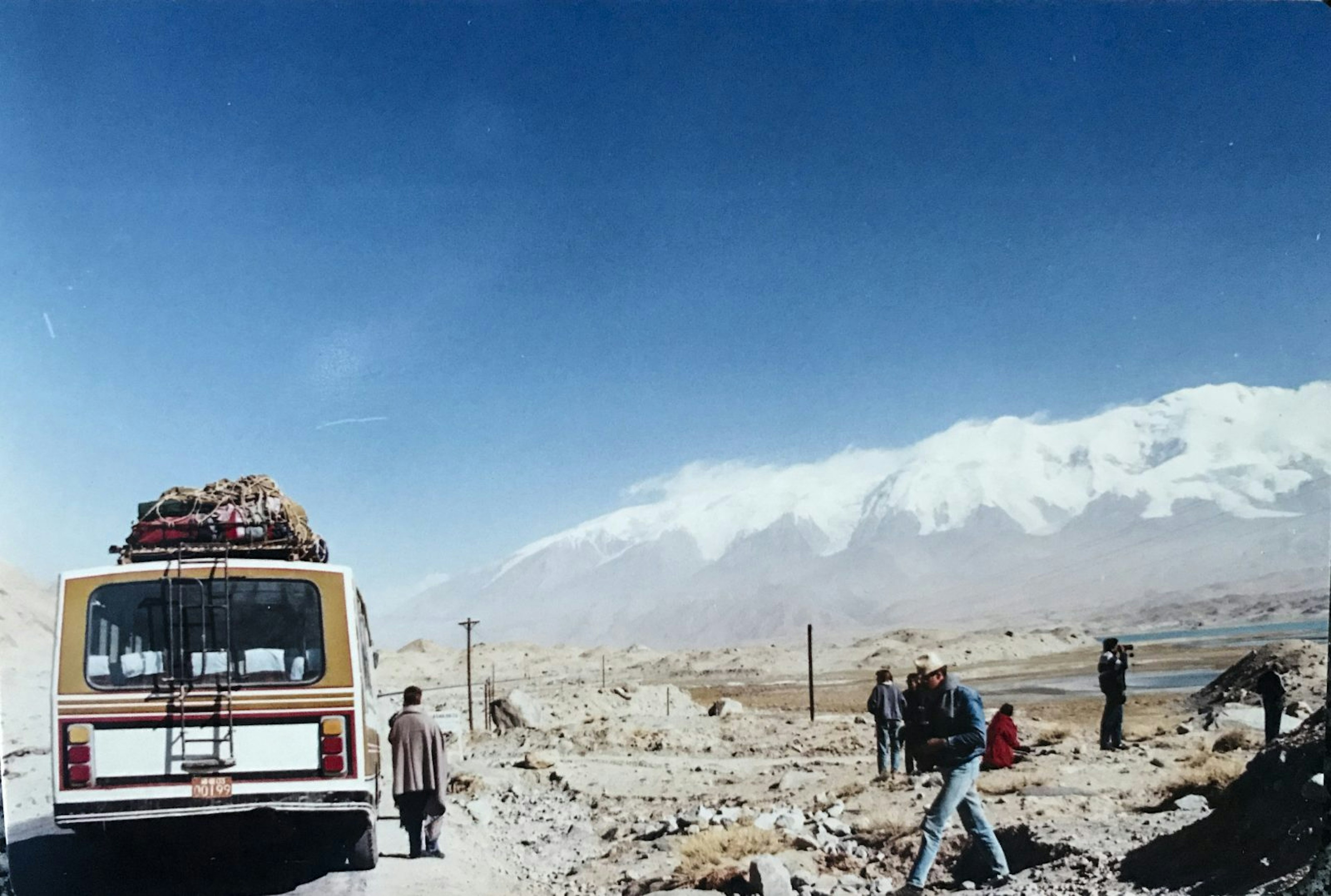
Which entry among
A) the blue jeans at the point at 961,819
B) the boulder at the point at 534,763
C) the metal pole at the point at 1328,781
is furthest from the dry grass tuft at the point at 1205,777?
the boulder at the point at 534,763

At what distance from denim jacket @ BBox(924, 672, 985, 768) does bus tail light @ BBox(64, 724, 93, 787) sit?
4711mm

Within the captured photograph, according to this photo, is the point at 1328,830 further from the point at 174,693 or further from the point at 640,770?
the point at 640,770

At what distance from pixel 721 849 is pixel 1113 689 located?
5.46 meters

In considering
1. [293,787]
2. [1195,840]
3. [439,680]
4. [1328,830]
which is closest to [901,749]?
[1195,840]

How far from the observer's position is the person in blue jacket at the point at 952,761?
5457 millimetres

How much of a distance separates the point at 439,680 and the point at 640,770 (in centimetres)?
3227

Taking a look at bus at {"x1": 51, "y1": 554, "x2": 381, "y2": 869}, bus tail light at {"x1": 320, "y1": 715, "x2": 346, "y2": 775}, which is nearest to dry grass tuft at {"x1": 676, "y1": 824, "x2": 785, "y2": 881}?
bus at {"x1": 51, "y1": 554, "x2": 381, "y2": 869}

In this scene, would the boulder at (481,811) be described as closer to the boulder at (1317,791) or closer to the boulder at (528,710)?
the boulder at (1317,791)

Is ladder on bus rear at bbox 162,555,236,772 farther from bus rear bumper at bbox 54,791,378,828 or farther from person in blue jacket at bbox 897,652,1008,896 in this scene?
person in blue jacket at bbox 897,652,1008,896

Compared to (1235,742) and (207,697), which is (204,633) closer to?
(207,697)

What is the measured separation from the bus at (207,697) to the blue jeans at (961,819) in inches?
129

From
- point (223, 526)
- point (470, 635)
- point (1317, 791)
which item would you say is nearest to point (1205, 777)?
point (1317, 791)

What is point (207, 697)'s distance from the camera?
5.12 meters

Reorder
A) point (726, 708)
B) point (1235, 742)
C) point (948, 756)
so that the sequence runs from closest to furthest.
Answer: point (948, 756)
point (1235, 742)
point (726, 708)
